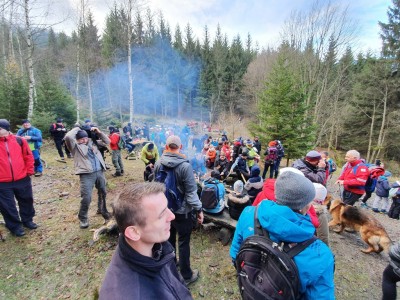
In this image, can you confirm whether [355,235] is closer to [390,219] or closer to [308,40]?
[390,219]

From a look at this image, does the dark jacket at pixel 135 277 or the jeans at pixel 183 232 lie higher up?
the dark jacket at pixel 135 277

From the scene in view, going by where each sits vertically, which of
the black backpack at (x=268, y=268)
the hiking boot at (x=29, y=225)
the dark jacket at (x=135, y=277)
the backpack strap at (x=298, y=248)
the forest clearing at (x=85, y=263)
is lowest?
the forest clearing at (x=85, y=263)

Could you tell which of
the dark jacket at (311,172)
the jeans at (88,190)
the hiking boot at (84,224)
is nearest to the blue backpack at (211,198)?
the dark jacket at (311,172)

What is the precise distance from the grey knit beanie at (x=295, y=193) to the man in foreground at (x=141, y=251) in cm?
88

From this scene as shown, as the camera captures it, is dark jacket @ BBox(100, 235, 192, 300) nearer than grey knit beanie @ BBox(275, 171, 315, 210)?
Yes

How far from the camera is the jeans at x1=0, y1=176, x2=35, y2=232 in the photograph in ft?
12.0

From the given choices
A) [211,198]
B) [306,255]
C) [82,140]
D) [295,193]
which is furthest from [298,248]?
[82,140]

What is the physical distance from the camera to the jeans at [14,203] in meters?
3.67

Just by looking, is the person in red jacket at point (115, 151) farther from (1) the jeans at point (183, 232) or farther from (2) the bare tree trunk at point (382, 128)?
(2) the bare tree trunk at point (382, 128)

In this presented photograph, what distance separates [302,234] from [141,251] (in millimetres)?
1045

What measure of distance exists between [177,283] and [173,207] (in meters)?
1.49

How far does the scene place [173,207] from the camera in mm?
2770

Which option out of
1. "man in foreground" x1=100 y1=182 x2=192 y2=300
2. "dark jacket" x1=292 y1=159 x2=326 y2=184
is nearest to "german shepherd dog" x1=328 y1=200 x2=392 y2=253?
"dark jacket" x1=292 y1=159 x2=326 y2=184

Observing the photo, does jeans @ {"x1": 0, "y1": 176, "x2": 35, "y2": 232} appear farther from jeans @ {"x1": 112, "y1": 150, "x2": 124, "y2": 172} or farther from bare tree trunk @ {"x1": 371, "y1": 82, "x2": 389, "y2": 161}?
bare tree trunk @ {"x1": 371, "y1": 82, "x2": 389, "y2": 161}
